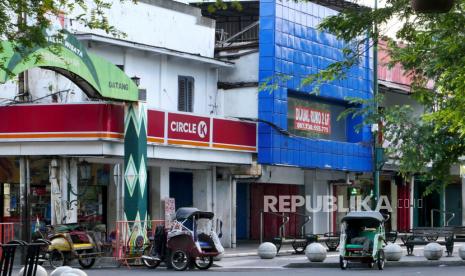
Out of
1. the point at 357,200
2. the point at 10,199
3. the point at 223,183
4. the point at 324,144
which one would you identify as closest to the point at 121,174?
the point at 10,199

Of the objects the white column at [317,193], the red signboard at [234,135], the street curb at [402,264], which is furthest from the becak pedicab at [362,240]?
the white column at [317,193]

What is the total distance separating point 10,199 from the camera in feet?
104

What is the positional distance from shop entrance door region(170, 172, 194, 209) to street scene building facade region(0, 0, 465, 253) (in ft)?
0.17

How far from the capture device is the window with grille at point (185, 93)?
35.5 meters

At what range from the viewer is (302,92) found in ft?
125

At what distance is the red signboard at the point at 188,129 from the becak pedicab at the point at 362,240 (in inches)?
311

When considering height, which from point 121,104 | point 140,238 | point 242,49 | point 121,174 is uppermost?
point 242,49

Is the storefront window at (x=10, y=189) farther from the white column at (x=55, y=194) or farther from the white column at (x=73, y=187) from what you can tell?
the white column at (x=73, y=187)

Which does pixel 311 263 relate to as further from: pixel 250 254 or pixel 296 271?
pixel 250 254

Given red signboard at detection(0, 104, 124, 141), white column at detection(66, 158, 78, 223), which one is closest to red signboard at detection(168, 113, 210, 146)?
red signboard at detection(0, 104, 124, 141)

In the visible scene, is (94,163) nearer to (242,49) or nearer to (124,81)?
(124,81)

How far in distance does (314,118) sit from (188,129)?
8.79 meters

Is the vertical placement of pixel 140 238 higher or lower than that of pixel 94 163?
lower

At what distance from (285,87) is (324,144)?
4137mm
